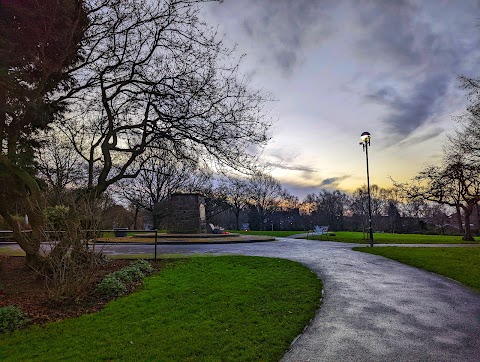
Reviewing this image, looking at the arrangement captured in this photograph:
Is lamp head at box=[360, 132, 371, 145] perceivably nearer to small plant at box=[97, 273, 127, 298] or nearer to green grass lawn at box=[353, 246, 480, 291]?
green grass lawn at box=[353, 246, 480, 291]

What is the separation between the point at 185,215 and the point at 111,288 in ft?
62.3

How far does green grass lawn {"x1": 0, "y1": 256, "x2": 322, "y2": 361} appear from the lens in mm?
3773

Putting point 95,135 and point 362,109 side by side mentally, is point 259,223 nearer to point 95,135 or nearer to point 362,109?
point 362,109

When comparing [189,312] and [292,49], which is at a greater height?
[292,49]

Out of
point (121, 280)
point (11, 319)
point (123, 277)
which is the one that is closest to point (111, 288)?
point (121, 280)

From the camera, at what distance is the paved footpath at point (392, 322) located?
3.80m

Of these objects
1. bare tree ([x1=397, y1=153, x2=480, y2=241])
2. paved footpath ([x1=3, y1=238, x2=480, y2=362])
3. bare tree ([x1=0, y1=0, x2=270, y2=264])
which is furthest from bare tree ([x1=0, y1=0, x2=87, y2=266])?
bare tree ([x1=397, y1=153, x2=480, y2=241])

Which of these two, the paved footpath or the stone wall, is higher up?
the stone wall

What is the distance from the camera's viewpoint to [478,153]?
51.4 feet

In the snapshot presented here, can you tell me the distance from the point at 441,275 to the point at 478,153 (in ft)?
32.8

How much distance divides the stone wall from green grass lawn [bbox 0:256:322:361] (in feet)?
58.0

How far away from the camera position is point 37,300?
613 cm

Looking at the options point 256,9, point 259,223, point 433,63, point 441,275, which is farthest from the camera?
point 259,223

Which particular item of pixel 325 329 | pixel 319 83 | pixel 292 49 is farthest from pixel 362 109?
pixel 325 329
